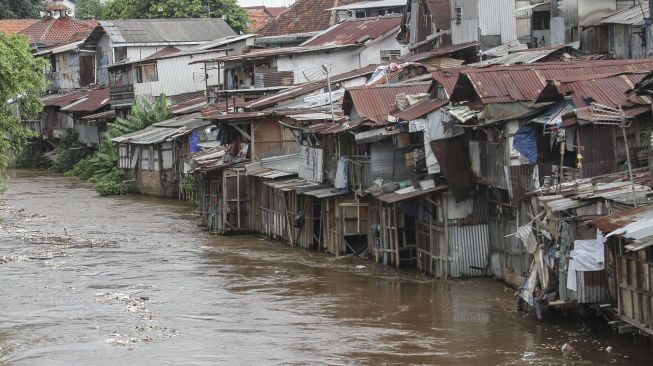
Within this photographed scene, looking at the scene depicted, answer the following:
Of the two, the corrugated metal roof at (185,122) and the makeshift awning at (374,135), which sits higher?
the corrugated metal roof at (185,122)

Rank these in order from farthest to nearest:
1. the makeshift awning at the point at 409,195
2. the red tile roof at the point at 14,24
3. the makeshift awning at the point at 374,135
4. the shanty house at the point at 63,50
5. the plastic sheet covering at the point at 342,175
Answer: the red tile roof at the point at 14,24 → the shanty house at the point at 63,50 → the plastic sheet covering at the point at 342,175 → the makeshift awning at the point at 374,135 → the makeshift awning at the point at 409,195

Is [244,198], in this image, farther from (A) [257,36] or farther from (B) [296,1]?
(B) [296,1]

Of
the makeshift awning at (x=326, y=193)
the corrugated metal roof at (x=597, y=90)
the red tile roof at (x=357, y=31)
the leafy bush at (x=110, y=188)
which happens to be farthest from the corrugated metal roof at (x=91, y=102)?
the corrugated metal roof at (x=597, y=90)

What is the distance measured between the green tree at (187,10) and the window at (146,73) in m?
11.8

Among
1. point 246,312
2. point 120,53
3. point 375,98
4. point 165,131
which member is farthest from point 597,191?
point 120,53

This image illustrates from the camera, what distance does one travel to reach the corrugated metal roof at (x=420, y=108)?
25141mm

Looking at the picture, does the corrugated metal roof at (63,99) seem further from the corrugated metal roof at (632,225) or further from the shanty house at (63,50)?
the corrugated metal roof at (632,225)

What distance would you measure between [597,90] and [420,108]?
17.1ft

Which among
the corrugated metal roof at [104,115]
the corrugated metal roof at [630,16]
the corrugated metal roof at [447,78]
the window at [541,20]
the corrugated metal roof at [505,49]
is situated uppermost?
the window at [541,20]

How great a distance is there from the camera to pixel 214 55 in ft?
162

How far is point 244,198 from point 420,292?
1183 cm

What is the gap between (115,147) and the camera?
5062cm

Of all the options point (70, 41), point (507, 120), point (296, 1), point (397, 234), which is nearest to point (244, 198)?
point (397, 234)

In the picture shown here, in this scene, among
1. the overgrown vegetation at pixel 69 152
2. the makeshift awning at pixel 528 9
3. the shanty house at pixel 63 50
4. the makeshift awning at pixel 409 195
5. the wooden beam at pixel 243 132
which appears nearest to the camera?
the makeshift awning at pixel 409 195
